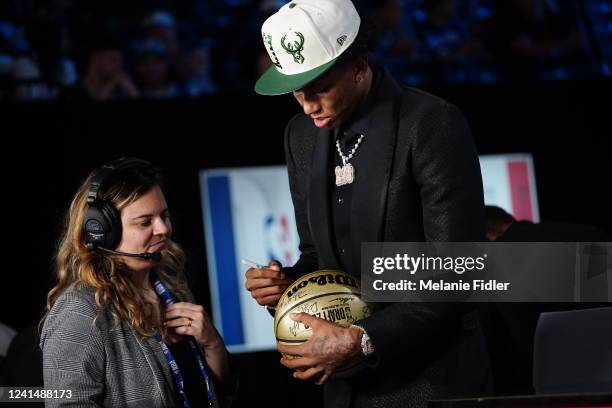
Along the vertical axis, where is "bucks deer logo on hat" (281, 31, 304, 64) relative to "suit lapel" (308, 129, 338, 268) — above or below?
above

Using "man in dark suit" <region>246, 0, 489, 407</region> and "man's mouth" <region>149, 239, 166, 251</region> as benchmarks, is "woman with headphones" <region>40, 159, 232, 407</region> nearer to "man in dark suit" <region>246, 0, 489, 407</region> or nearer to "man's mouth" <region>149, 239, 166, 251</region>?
"man's mouth" <region>149, 239, 166, 251</region>

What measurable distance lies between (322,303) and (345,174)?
316mm

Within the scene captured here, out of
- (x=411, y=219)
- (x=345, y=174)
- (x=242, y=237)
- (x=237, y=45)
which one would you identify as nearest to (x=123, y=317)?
(x=345, y=174)

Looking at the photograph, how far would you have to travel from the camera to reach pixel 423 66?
6.75m

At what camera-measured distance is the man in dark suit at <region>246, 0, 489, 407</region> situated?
2143mm

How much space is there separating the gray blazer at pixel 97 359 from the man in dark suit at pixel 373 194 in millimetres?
377

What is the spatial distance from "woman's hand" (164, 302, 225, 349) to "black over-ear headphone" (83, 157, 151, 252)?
0.79ft

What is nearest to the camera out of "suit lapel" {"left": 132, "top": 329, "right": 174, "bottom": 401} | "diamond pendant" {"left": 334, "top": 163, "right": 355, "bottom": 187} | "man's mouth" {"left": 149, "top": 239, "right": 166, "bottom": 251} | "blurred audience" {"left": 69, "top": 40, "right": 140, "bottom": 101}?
"diamond pendant" {"left": 334, "top": 163, "right": 355, "bottom": 187}

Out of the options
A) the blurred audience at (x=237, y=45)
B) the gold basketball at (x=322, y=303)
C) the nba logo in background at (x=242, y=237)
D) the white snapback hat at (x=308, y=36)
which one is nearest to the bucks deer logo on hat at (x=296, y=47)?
the white snapback hat at (x=308, y=36)

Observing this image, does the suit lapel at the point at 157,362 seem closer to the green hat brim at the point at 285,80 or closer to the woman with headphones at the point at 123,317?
the woman with headphones at the point at 123,317

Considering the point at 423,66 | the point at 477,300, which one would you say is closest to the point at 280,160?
the point at 423,66

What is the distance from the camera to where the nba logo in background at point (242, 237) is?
17.6 feet
